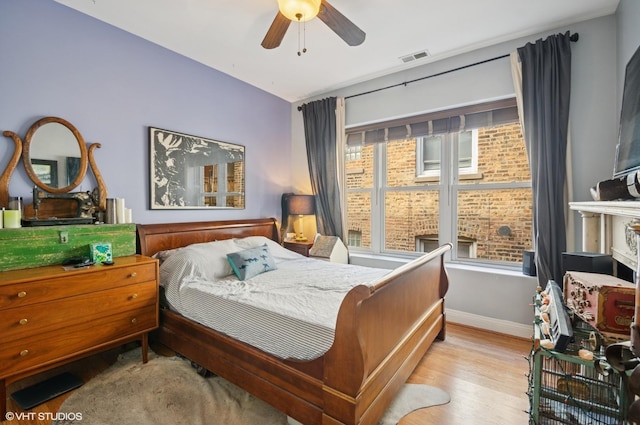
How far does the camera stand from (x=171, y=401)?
1790 mm

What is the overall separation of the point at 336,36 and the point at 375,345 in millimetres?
2601

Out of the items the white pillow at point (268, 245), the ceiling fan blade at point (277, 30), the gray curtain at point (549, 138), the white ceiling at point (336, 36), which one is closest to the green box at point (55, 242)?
the white pillow at point (268, 245)

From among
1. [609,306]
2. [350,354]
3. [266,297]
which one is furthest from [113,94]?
[609,306]

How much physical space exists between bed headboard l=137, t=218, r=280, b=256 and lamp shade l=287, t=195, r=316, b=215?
324 mm

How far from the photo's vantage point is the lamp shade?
12.8ft

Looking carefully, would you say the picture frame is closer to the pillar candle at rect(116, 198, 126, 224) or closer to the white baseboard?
the pillar candle at rect(116, 198, 126, 224)

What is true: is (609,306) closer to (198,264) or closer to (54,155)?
(198,264)

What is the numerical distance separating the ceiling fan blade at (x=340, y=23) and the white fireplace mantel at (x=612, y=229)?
1801 mm

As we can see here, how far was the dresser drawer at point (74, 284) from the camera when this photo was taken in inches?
64.9

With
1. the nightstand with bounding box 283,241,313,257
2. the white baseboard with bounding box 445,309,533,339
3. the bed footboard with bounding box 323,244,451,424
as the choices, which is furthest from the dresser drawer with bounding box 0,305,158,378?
→ the white baseboard with bounding box 445,309,533,339

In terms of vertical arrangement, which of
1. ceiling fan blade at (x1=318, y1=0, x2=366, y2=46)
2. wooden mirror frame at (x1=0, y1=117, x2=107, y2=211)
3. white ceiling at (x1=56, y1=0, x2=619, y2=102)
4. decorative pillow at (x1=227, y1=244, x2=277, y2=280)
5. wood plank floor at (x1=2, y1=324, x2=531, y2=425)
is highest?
white ceiling at (x1=56, y1=0, x2=619, y2=102)

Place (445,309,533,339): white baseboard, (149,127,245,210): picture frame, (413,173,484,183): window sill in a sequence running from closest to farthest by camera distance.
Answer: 1. (445,309,533,339): white baseboard
2. (149,127,245,210): picture frame
3. (413,173,484,183): window sill

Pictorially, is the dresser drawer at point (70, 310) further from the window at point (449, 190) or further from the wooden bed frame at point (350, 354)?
the window at point (449, 190)

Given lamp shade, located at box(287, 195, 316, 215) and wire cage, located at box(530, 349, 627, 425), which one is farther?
lamp shade, located at box(287, 195, 316, 215)
